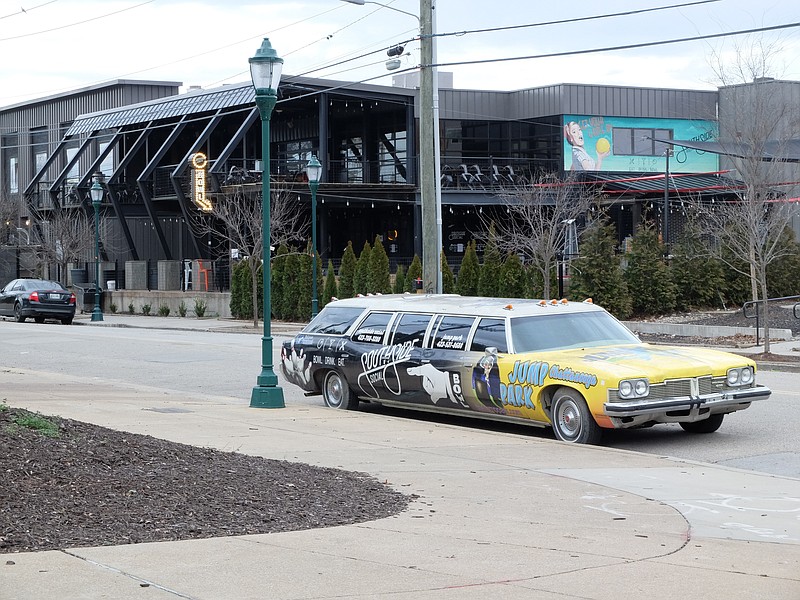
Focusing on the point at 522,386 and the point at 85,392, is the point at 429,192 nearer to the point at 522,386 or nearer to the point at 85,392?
the point at 85,392

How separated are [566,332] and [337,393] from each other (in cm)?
347

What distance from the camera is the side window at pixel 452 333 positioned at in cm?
1304

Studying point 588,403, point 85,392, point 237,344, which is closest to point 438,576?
point 588,403

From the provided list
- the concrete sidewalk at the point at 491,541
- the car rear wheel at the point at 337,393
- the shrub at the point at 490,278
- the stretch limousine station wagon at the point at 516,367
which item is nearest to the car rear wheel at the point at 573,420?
the stretch limousine station wagon at the point at 516,367

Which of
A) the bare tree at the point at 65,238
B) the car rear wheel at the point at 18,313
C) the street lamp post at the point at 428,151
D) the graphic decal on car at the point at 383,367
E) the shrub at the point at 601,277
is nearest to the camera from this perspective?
the graphic decal on car at the point at 383,367

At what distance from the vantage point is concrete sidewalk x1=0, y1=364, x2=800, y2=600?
5695mm

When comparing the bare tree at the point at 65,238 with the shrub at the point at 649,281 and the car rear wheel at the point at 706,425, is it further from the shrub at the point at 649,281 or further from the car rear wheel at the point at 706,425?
the car rear wheel at the point at 706,425

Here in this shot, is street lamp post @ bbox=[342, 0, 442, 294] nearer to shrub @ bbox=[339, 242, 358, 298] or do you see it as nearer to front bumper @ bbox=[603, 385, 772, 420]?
front bumper @ bbox=[603, 385, 772, 420]

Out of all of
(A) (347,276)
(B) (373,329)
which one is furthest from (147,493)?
(A) (347,276)

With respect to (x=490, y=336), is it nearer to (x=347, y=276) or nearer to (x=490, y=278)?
(x=490, y=278)

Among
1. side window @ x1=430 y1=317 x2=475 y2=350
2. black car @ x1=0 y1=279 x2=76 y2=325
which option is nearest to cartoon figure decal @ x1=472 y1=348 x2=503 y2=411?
side window @ x1=430 y1=317 x2=475 y2=350

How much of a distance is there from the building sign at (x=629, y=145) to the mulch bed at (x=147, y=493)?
45.8 meters

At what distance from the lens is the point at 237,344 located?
2734 cm

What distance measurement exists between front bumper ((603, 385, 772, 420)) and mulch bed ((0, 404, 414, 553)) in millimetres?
3191
